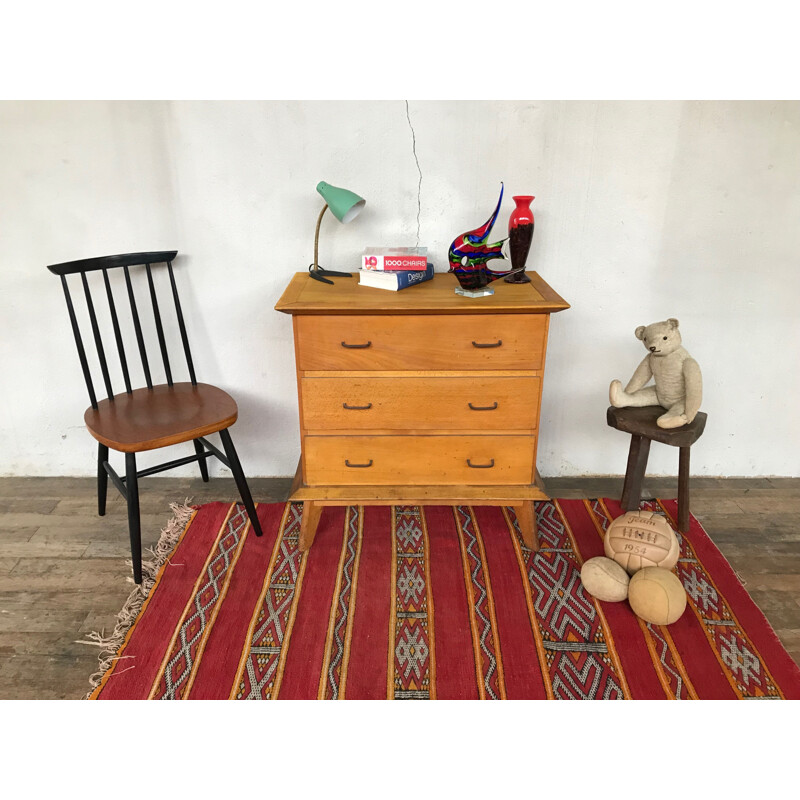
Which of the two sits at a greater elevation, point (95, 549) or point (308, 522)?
point (308, 522)

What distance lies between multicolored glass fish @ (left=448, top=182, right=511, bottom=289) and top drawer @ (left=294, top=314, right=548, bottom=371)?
16 cm

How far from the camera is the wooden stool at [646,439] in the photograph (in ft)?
6.99

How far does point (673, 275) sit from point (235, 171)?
1766 millimetres

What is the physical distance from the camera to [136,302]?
8.05 ft

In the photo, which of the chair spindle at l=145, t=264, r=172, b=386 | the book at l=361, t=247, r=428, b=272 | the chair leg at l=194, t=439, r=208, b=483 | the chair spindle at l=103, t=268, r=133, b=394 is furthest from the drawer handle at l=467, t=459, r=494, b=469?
the chair spindle at l=103, t=268, r=133, b=394

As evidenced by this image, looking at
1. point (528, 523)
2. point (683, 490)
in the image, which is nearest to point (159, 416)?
point (528, 523)

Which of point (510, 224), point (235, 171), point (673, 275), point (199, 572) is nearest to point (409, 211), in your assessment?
point (510, 224)

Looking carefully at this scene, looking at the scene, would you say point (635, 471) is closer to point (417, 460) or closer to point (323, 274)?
point (417, 460)

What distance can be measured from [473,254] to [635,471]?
3.54 ft

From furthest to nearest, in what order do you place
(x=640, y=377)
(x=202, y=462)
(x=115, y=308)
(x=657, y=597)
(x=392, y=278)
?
1. (x=202, y=462)
2. (x=115, y=308)
3. (x=640, y=377)
4. (x=392, y=278)
5. (x=657, y=597)

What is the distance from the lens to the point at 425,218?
232cm

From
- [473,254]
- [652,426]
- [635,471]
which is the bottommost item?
[635,471]

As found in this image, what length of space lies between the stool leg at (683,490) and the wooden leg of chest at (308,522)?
138 centimetres

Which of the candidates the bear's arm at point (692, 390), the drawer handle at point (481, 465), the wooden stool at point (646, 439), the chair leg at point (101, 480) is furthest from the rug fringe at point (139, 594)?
the bear's arm at point (692, 390)
